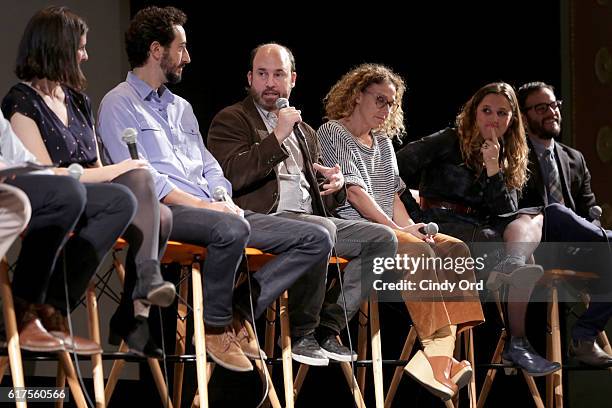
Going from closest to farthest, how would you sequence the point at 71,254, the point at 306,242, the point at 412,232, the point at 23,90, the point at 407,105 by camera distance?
the point at 71,254 < the point at 23,90 < the point at 306,242 < the point at 412,232 < the point at 407,105

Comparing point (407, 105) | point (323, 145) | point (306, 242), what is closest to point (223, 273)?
point (306, 242)

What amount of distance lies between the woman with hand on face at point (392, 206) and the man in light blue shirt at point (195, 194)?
0.43 m

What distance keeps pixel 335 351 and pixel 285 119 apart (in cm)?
81

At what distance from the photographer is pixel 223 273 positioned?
11.0ft

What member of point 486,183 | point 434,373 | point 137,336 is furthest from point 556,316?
point 137,336

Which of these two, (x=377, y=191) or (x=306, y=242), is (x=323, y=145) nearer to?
(x=377, y=191)

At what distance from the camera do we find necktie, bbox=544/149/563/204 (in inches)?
186

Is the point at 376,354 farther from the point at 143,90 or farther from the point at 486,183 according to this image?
the point at 143,90

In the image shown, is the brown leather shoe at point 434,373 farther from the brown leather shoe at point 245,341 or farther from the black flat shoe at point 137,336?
the black flat shoe at point 137,336

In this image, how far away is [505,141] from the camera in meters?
4.58

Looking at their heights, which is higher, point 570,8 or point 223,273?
point 570,8

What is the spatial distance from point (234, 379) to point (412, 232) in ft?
4.12

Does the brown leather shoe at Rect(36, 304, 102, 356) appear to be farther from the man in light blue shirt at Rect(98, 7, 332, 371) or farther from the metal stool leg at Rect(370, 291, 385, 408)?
the metal stool leg at Rect(370, 291, 385, 408)

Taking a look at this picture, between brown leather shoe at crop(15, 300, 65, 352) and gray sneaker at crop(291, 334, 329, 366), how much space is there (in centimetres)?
98
